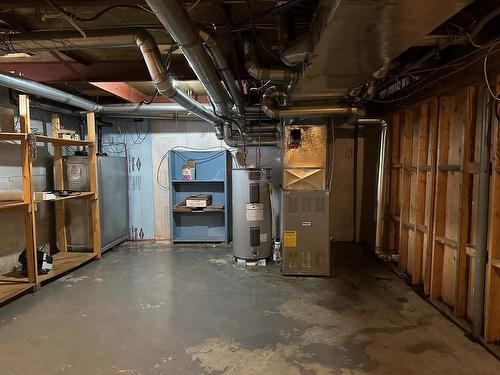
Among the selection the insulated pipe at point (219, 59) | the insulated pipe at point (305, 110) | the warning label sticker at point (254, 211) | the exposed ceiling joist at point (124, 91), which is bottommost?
the warning label sticker at point (254, 211)

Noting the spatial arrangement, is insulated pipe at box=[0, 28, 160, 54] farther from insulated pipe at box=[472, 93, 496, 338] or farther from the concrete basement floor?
insulated pipe at box=[472, 93, 496, 338]

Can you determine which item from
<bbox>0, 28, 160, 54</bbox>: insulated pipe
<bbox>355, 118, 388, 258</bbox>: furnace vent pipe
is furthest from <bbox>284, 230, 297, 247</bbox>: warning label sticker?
<bbox>0, 28, 160, 54</bbox>: insulated pipe

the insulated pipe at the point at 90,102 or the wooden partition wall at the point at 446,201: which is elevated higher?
the insulated pipe at the point at 90,102

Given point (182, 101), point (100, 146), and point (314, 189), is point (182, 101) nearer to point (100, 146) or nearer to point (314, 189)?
point (314, 189)

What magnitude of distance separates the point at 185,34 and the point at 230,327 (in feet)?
6.91

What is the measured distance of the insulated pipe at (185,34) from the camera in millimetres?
1391

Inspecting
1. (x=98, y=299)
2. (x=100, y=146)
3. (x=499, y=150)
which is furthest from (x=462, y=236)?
(x=100, y=146)

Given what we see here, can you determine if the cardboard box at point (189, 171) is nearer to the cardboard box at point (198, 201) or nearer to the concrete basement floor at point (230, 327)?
the cardboard box at point (198, 201)

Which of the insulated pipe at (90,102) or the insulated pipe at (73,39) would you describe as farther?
the insulated pipe at (90,102)

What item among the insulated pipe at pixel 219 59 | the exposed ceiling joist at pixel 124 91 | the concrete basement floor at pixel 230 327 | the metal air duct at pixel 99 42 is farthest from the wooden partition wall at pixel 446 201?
the exposed ceiling joist at pixel 124 91

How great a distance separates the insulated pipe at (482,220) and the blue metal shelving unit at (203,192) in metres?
3.45

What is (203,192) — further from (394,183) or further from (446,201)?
(446,201)

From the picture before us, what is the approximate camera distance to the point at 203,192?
548 cm

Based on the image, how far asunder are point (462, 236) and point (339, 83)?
1516mm
